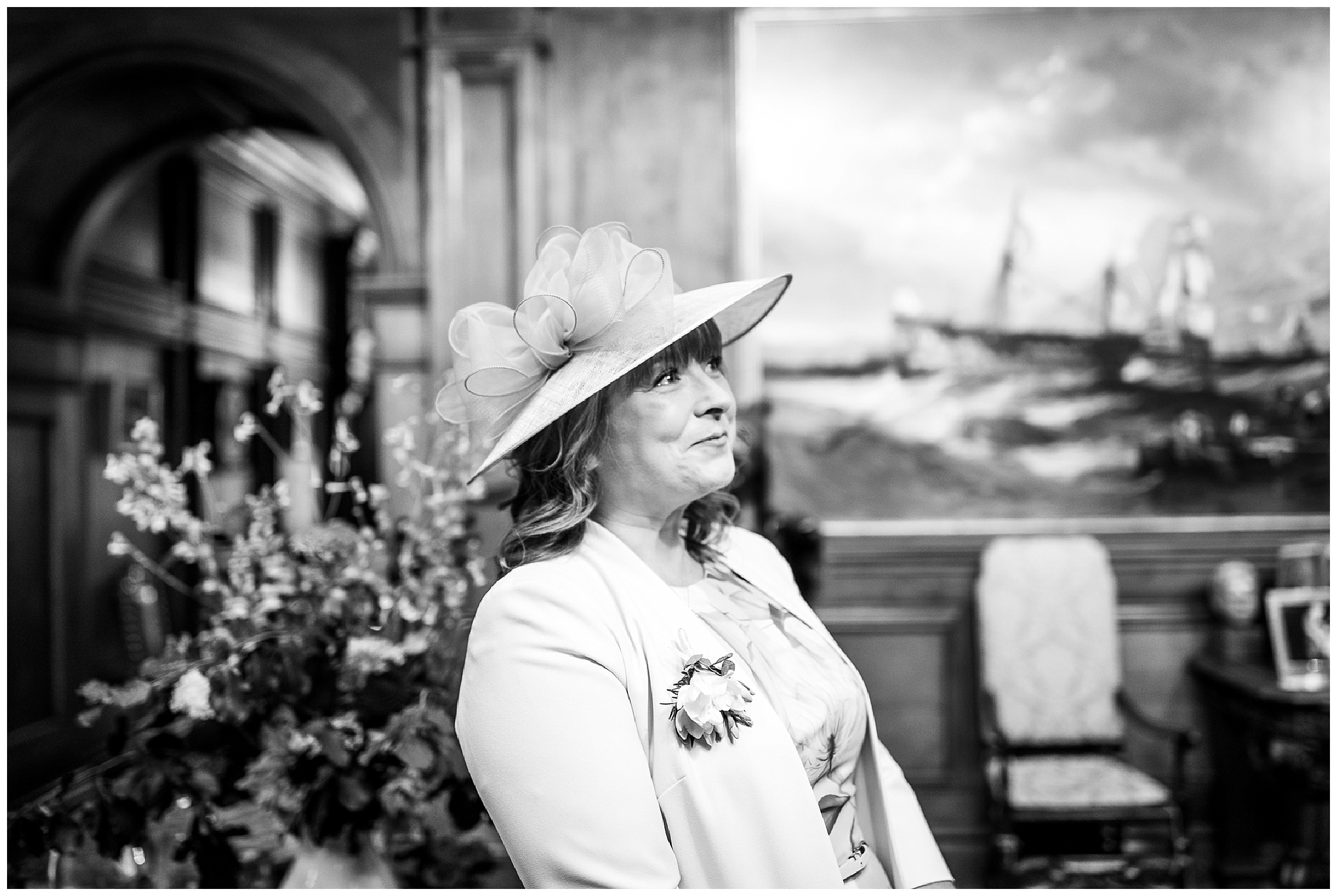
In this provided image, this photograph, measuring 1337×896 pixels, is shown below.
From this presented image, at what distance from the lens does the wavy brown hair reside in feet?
4.12

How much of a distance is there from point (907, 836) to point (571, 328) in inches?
32.6

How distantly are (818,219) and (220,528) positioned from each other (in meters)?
2.56

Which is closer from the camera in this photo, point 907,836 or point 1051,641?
point 907,836

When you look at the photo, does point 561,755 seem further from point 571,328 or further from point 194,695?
point 194,695

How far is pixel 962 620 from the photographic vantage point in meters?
3.81

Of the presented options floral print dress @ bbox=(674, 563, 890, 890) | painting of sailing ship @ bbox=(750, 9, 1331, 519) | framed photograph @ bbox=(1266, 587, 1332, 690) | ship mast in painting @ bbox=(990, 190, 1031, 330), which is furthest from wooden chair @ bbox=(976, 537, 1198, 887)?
floral print dress @ bbox=(674, 563, 890, 890)

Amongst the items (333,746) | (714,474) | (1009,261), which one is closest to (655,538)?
(714,474)

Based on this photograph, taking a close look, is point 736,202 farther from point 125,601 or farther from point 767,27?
point 125,601

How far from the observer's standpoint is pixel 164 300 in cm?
506

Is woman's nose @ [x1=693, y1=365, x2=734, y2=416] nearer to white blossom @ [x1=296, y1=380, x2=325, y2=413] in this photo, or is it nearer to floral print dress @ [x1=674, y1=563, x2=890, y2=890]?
floral print dress @ [x1=674, y1=563, x2=890, y2=890]

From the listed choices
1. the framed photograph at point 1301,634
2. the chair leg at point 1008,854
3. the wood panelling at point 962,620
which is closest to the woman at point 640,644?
the chair leg at point 1008,854

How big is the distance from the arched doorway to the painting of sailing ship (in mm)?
1769

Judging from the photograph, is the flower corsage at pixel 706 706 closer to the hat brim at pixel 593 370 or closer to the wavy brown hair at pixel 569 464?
the wavy brown hair at pixel 569 464

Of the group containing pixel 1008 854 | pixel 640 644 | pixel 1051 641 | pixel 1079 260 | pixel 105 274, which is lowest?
pixel 1008 854
